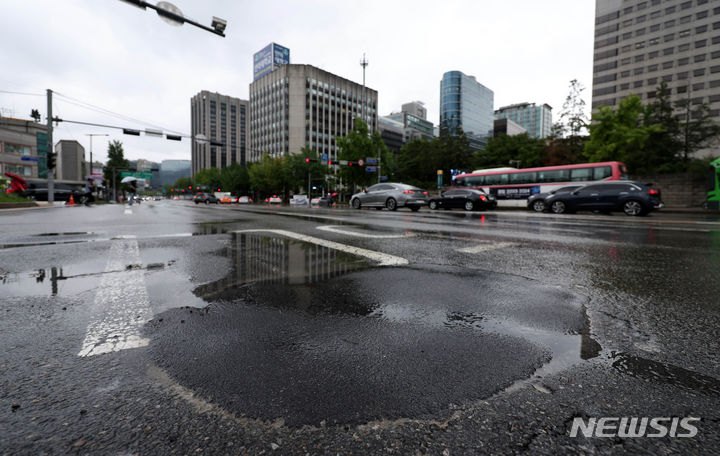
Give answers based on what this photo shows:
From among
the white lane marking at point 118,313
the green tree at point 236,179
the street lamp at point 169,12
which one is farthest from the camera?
the green tree at point 236,179

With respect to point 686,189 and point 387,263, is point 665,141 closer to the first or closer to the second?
point 686,189

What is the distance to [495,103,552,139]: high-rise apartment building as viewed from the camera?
17312 cm

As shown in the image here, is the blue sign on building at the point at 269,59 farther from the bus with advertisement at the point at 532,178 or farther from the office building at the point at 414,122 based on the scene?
the bus with advertisement at the point at 532,178

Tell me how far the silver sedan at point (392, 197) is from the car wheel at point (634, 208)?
9.47 meters

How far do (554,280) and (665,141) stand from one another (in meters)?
36.0

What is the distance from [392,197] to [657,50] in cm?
9338

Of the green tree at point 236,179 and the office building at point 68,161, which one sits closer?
the green tree at point 236,179

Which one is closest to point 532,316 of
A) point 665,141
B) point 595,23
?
point 665,141

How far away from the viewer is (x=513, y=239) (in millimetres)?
6305

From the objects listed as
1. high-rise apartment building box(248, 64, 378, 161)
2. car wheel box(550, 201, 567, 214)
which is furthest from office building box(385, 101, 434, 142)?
car wheel box(550, 201, 567, 214)

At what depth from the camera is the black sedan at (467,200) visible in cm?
2044

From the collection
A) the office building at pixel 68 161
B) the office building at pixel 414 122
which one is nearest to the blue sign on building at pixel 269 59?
the office building at pixel 414 122

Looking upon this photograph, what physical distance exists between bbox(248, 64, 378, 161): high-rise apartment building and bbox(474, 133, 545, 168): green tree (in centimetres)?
3861

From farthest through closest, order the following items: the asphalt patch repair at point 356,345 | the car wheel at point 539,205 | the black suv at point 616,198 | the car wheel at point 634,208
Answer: the car wheel at point 539,205
the car wheel at point 634,208
the black suv at point 616,198
the asphalt patch repair at point 356,345
